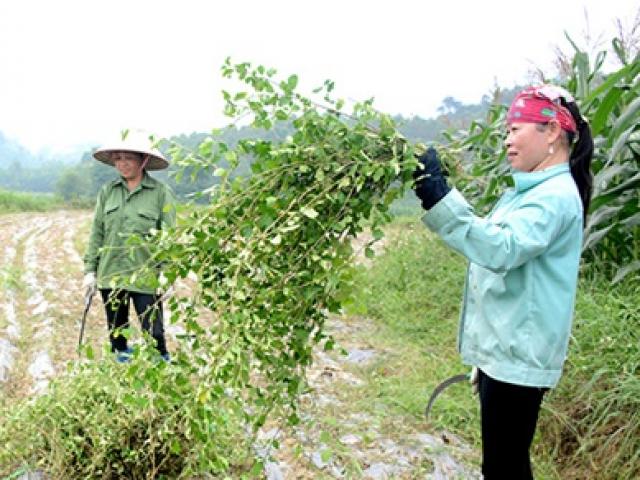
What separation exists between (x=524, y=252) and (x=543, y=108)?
0.47 metres

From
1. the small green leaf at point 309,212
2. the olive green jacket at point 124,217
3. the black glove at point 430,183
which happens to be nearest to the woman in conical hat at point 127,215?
the olive green jacket at point 124,217

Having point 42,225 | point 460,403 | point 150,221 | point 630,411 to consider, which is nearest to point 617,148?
point 630,411

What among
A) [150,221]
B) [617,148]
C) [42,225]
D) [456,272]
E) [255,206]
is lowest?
[42,225]

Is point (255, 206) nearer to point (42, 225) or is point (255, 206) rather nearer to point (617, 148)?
point (617, 148)

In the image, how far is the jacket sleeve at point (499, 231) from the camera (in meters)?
1.69

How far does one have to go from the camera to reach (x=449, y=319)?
5258 millimetres

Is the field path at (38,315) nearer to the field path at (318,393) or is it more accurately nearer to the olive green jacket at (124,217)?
the field path at (318,393)

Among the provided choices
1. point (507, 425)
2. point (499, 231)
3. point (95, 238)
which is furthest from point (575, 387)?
point (95, 238)

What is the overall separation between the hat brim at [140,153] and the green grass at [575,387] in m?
1.62

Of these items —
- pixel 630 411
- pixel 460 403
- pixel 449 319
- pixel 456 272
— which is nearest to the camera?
pixel 630 411

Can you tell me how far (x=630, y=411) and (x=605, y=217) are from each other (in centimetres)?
134

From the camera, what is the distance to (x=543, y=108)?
72.9 inches

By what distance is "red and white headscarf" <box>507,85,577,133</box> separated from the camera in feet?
6.07

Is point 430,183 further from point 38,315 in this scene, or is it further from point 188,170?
point 38,315
